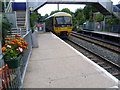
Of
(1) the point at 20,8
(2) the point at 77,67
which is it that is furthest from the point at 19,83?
(1) the point at 20,8

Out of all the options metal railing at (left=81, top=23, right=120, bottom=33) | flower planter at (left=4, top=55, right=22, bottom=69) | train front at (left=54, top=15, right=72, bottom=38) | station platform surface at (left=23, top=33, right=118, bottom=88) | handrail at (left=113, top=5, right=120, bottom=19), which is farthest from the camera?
handrail at (left=113, top=5, right=120, bottom=19)

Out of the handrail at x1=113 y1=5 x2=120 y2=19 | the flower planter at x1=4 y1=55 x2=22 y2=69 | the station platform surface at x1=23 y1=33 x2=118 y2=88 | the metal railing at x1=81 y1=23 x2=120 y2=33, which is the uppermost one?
the handrail at x1=113 y1=5 x2=120 y2=19

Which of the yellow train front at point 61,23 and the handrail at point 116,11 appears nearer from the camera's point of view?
the yellow train front at point 61,23

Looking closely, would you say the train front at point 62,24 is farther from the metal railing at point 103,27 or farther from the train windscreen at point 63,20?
the metal railing at point 103,27

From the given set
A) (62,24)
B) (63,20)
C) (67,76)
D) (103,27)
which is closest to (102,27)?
(103,27)

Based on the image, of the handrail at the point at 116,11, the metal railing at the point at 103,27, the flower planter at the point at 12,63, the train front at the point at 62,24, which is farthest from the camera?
the handrail at the point at 116,11

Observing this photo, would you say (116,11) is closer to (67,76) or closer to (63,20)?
(63,20)

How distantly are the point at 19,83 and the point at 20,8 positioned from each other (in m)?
16.7

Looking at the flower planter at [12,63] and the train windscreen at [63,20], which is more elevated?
the train windscreen at [63,20]

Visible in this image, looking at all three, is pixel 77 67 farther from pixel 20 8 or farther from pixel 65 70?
pixel 20 8

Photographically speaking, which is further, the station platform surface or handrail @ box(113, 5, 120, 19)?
handrail @ box(113, 5, 120, 19)

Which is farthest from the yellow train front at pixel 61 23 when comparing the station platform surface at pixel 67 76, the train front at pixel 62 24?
the station platform surface at pixel 67 76

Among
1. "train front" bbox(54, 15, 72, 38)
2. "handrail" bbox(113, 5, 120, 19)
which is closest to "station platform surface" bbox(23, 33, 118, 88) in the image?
"train front" bbox(54, 15, 72, 38)

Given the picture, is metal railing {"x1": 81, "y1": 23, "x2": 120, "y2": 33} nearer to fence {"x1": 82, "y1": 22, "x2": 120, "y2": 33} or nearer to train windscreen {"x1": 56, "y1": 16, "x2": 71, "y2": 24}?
fence {"x1": 82, "y1": 22, "x2": 120, "y2": 33}
